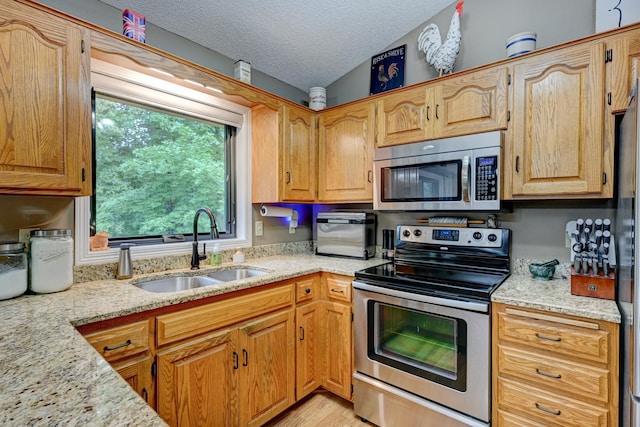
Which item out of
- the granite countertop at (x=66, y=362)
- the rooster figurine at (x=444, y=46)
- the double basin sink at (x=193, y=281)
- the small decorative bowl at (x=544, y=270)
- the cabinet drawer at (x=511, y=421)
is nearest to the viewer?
the granite countertop at (x=66, y=362)

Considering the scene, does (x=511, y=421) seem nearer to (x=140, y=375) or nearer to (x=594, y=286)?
(x=594, y=286)

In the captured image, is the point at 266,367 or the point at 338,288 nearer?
the point at 266,367

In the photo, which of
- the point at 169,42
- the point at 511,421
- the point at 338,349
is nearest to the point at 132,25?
the point at 169,42

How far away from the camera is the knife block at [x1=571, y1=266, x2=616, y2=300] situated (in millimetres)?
1418

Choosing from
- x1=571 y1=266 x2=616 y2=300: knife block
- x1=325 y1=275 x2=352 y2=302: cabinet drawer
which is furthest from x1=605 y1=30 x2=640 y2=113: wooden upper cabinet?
x1=325 y1=275 x2=352 y2=302: cabinet drawer

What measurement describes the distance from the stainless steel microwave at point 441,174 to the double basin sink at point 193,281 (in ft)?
3.51

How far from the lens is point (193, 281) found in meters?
2.00

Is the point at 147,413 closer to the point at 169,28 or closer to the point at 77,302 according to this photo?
the point at 77,302

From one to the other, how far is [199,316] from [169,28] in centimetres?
175

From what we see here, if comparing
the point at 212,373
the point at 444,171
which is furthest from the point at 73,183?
the point at 444,171

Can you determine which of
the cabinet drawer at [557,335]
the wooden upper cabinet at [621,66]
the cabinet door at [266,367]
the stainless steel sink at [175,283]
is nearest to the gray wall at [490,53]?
the wooden upper cabinet at [621,66]

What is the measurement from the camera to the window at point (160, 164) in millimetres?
1847

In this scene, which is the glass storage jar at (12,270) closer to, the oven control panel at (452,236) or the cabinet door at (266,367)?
the cabinet door at (266,367)

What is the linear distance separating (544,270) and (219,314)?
5.82 ft
